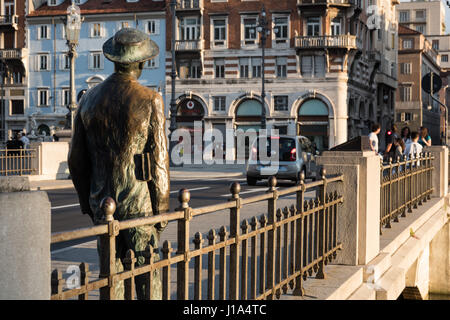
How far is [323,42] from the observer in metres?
46.4

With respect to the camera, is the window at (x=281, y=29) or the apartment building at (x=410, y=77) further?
the apartment building at (x=410, y=77)

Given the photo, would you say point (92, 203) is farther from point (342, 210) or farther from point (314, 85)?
point (314, 85)

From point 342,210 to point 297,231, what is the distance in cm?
146

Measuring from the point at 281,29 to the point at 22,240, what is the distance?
46.5 meters

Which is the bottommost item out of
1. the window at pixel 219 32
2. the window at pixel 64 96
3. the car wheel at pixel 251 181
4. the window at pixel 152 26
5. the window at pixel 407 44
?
the car wheel at pixel 251 181

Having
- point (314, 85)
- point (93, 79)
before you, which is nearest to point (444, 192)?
point (314, 85)

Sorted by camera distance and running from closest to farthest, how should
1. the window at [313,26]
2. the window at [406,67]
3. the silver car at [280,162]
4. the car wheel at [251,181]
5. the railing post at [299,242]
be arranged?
the railing post at [299,242], the silver car at [280,162], the car wheel at [251,181], the window at [313,26], the window at [406,67]

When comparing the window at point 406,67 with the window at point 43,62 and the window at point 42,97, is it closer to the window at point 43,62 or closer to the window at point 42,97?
the window at point 43,62

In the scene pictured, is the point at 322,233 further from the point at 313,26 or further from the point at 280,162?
the point at 313,26

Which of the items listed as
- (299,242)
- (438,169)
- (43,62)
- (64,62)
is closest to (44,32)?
(43,62)

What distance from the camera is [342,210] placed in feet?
22.7

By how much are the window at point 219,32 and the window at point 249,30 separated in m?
1.48

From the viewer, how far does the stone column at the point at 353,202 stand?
6887 millimetres

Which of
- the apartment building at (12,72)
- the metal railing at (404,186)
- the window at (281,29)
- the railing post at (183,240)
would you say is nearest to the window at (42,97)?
the apartment building at (12,72)
